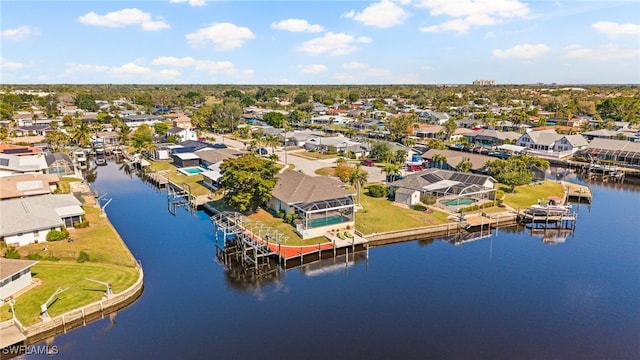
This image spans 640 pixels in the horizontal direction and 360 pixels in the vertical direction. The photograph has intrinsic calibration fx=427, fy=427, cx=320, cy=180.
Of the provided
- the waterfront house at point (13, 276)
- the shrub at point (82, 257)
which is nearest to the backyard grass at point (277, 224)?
the shrub at point (82, 257)

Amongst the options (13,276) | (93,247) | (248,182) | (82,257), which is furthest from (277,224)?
(13,276)

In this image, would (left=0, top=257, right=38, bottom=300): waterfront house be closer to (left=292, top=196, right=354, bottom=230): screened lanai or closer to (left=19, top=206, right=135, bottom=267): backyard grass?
(left=19, top=206, right=135, bottom=267): backyard grass

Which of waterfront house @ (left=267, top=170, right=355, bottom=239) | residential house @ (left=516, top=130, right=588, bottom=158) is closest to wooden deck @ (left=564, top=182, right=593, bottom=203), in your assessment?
residential house @ (left=516, top=130, right=588, bottom=158)

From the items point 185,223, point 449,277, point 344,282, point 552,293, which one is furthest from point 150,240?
point 552,293

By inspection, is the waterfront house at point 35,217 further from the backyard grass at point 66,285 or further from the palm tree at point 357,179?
the palm tree at point 357,179

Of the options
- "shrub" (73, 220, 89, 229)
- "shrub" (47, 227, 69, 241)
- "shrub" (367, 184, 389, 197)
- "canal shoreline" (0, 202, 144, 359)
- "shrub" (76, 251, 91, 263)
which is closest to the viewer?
"canal shoreline" (0, 202, 144, 359)
